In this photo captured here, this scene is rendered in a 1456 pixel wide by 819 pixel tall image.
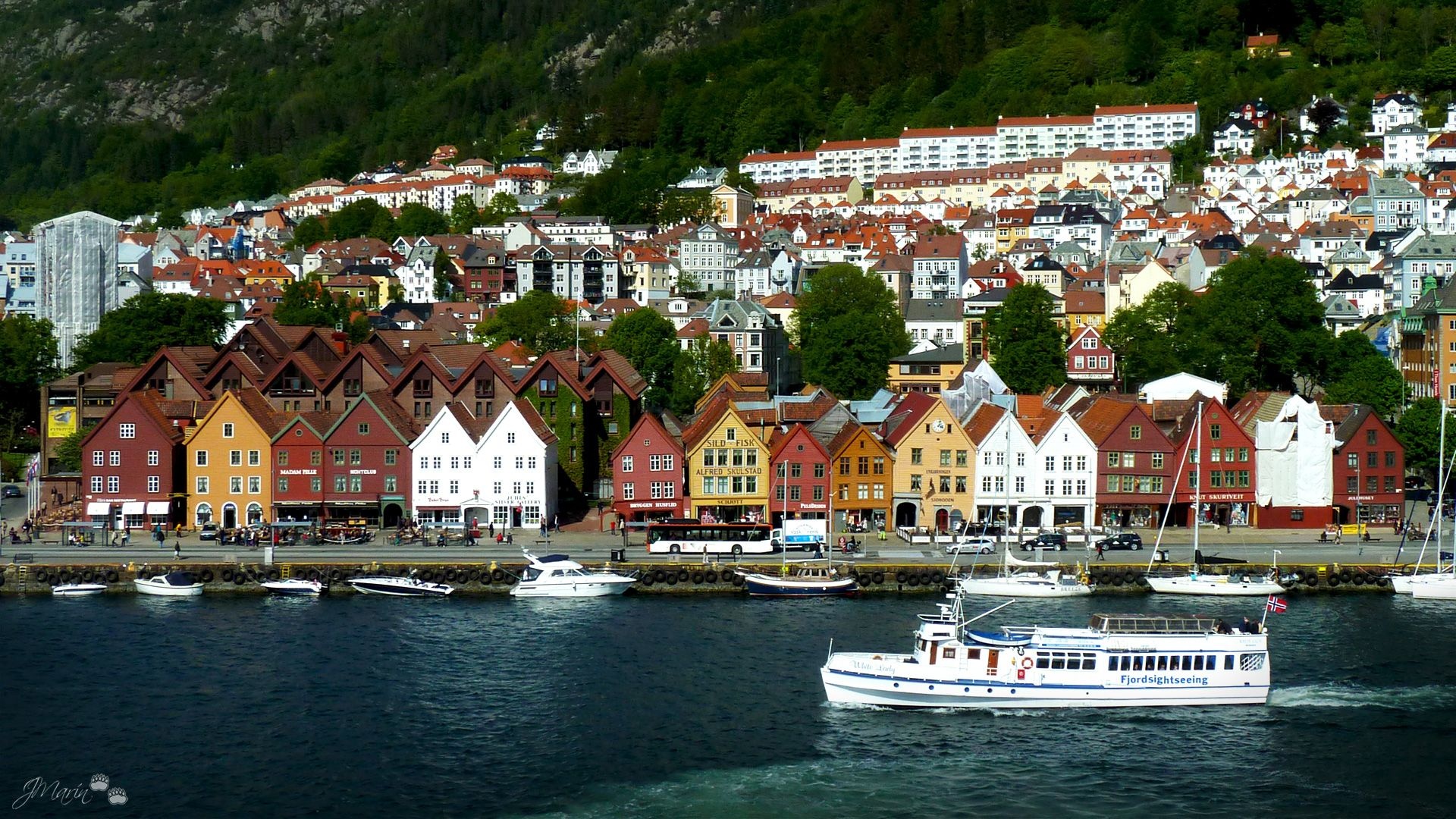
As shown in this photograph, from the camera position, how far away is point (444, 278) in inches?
5182

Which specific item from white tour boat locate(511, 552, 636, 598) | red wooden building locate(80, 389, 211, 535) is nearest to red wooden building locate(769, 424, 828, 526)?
white tour boat locate(511, 552, 636, 598)

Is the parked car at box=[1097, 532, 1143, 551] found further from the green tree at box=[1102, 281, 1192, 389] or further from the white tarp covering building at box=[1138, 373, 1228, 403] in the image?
the green tree at box=[1102, 281, 1192, 389]

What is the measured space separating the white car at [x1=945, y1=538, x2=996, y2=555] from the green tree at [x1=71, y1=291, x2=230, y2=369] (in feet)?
137

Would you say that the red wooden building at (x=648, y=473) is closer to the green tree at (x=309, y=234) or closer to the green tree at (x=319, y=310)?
the green tree at (x=319, y=310)

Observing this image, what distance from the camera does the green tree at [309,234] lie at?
6678 inches

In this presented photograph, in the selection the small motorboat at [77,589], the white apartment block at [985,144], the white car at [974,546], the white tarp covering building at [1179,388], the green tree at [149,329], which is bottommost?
the small motorboat at [77,589]

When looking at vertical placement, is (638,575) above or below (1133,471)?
below

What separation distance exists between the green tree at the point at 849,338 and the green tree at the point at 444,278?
38018 mm

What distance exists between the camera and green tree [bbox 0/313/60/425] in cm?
8188

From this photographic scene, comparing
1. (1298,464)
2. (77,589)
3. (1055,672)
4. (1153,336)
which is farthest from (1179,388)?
(77,589)

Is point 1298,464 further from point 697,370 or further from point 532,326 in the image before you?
point 532,326

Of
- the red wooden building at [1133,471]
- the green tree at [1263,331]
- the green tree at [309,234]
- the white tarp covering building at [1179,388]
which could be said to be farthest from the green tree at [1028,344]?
the green tree at [309,234]

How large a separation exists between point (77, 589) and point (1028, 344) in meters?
47.3

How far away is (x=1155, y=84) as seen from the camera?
168125 mm
